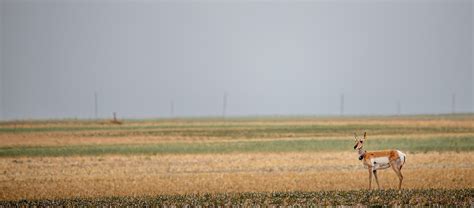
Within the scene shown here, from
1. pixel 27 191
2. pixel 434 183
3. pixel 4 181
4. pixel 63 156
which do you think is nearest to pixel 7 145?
pixel 63 156

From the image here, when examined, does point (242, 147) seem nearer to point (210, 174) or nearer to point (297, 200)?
point (210, 174)

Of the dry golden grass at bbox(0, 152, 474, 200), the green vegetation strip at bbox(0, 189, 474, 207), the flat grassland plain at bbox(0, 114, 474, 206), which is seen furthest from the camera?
the dry golden grass at bbox(0, 152, 474, 200)

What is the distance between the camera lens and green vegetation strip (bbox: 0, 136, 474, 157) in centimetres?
5047

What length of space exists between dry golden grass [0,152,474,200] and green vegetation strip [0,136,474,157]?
3.96 m

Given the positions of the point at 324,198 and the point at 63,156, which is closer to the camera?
the point at 324,198

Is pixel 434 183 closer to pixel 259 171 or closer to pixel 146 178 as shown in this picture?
pixel 259 171

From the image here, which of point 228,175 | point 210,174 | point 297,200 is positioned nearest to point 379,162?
point 297,200

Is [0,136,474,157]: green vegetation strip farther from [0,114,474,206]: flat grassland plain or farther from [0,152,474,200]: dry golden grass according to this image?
[0,152,474,200]: dry golden grass

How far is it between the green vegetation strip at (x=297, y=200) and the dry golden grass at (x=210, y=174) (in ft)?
14.4

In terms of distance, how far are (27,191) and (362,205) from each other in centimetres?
Answer: 1457

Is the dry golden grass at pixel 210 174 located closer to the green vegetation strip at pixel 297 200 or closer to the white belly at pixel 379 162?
the white belly at pixel 379 162

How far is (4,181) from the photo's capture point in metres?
33.3

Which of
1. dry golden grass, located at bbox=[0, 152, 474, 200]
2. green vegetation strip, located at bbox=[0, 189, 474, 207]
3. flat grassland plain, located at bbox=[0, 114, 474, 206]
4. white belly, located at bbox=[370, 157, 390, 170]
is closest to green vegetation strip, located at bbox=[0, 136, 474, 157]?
Result: flat grassland plain, located at bbox=[0, 114, 474, 206]

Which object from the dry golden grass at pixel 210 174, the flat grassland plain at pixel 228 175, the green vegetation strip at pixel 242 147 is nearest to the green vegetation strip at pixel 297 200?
the flat grassland plain at pixel 228 175
